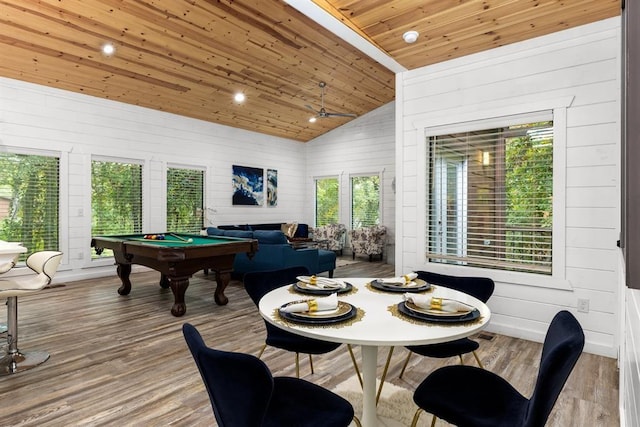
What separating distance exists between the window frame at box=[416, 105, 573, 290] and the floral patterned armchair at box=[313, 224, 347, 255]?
498cm

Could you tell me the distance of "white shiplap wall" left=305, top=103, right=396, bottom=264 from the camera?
28.6 ft

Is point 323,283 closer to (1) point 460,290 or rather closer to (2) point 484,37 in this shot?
(1) point 460,290

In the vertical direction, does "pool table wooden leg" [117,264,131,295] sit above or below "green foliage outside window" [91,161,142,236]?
below

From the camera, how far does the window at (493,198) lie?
3520 mm

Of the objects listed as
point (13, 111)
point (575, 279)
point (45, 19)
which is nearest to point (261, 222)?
point (13, 111)

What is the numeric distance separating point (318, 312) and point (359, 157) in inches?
312

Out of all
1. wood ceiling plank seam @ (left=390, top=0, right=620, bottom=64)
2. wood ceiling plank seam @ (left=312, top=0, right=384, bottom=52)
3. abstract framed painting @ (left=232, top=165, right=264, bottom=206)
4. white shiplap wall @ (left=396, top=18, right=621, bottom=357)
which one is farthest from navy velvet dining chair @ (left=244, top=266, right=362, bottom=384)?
abstract framed painting @ (left=232, top=165, right=264, bottom=206)

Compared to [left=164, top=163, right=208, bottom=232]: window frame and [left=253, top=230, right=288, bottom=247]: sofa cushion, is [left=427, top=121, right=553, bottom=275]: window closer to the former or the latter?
[left=253, top=230, right=288, bottom=247]: sofa cushion

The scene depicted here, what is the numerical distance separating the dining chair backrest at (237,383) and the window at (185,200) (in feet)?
21.9

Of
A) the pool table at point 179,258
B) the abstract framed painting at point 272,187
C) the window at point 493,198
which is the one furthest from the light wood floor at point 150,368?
the abstract framed painting at point 272,187

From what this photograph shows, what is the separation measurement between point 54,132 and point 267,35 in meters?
3.67

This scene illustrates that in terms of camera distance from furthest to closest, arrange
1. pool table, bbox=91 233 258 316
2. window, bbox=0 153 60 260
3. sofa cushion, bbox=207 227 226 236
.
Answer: sofa cushion, bbox=207 227 226 236, window, bbox=0 153 60 260, pool table, bbox=91 233 258 316

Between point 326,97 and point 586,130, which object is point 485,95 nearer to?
point 586,130

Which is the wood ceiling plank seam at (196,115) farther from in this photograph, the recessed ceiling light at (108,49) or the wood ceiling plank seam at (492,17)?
the wood ceiling plank seam at (492,17)
